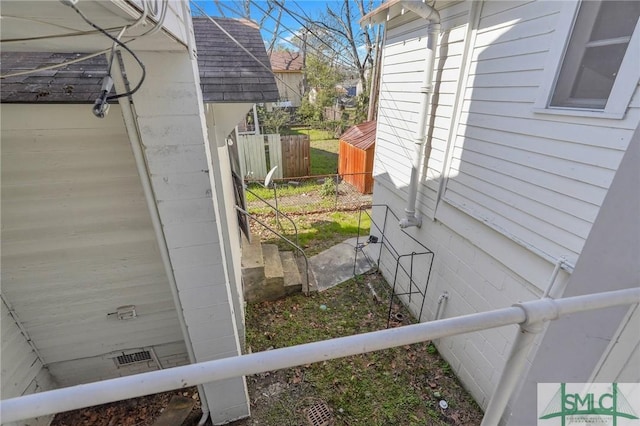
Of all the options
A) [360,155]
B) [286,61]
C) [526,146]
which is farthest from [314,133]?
[526,146]

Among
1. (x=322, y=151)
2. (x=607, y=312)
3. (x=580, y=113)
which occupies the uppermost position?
(x=580, y=113)

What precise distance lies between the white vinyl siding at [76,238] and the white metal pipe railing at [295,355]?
2.06 metres

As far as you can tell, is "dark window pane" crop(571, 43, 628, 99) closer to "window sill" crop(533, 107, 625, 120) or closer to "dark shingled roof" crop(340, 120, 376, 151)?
"window sill" crop(533, 107, 625, 120)

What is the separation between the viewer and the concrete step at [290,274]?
16.1 feet

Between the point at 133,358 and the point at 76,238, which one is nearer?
the point at 76,238

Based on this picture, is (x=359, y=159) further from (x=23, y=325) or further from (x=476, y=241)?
(x=23, y=325)

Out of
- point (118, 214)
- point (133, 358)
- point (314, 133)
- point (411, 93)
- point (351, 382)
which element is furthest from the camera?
point (314, 133)

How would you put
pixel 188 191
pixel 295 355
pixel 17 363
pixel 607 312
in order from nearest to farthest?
pixel 295 355, pixel 607 312, pixel 188 191, pixel 17 363

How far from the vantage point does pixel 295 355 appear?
0.78 m

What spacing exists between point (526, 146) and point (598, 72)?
0.69 metres

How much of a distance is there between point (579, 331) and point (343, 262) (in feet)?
16.6

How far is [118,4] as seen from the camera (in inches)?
32.6

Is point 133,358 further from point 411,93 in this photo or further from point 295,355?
point 411,93

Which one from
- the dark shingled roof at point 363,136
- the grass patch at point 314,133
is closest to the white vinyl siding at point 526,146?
the dark shingled roof at point 363,136
